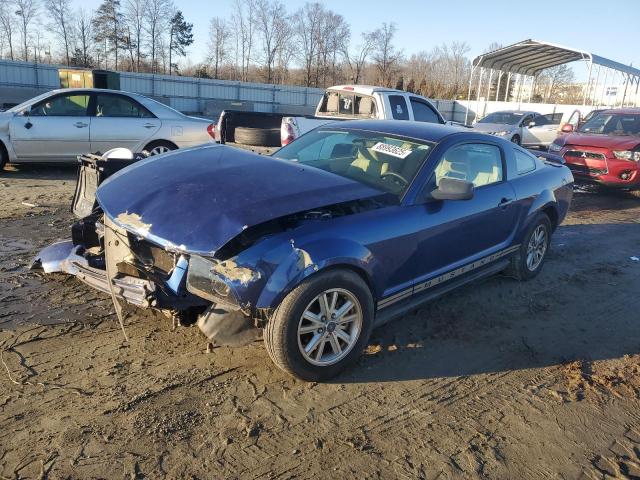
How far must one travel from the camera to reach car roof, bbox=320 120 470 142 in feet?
14.2

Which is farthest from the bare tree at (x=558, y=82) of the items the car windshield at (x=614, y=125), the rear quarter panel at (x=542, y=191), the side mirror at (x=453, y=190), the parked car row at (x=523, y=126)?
the side mirror at (x=453, y=190)

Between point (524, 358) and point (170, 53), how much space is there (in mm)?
Result: 59116

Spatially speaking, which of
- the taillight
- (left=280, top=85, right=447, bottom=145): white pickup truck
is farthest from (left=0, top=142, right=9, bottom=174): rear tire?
(left=280, top=85, right=447, bottom=145): white pickup truck

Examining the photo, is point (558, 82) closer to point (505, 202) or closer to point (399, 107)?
point (399, 107)

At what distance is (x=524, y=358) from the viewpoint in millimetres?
3877

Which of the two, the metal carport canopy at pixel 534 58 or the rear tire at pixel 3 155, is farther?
the metal carport canopy at pixel 534 58

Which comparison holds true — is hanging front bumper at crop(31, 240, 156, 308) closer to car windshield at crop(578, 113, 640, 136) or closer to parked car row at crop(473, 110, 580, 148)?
car windshield at crop(578, 113, 640, 136)

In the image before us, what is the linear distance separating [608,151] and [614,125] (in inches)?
69.0

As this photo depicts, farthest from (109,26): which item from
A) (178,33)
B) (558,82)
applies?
(558,82)

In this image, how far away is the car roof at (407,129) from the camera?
170 inches

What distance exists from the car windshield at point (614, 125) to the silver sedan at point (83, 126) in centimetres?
882

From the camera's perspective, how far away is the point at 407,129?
452 centimetres

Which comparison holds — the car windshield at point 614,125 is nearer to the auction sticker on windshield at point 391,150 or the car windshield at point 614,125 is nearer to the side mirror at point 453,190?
the auction sticker on windshield at point 391,150

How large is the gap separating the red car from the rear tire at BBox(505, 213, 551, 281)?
567 centimetres
